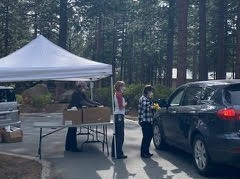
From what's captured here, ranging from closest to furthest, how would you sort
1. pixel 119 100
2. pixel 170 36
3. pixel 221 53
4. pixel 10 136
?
pixel 119 100
pixel 10 136
pixel 221 53
pixel 170 36

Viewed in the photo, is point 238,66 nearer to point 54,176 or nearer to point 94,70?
point 94,70

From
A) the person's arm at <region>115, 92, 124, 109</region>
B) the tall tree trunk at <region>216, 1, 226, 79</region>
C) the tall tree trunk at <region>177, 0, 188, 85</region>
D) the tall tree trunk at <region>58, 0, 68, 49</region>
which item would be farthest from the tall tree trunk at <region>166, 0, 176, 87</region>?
the person's arm at <region>115, 92, 124, 109</region>

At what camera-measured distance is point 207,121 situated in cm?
834

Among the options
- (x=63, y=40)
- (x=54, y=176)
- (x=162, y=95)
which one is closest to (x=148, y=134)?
(x=54, y=176)

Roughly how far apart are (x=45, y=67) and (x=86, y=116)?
1.75 meters

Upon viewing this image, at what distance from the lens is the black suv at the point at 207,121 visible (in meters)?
7.82

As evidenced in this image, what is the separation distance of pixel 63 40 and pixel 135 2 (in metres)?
14.7

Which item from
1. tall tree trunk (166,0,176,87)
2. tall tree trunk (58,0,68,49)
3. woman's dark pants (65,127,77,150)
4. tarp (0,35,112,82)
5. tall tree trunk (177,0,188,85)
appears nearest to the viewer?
tarp (0,35,112,82)

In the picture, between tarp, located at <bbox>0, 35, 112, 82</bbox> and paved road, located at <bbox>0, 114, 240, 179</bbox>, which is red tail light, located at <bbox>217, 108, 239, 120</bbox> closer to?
paved road, located at <bbox>0, 114, 240, 179</bbox>

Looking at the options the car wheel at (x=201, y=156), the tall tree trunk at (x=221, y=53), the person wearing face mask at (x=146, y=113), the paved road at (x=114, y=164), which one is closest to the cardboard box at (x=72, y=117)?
the paved road at (x=114, y=164)

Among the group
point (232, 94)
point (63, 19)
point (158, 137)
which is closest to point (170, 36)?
point (63, 19)

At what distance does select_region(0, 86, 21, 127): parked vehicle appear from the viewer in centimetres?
1370

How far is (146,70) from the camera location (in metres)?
61.3

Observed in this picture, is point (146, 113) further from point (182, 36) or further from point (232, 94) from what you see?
point (182, 36)
